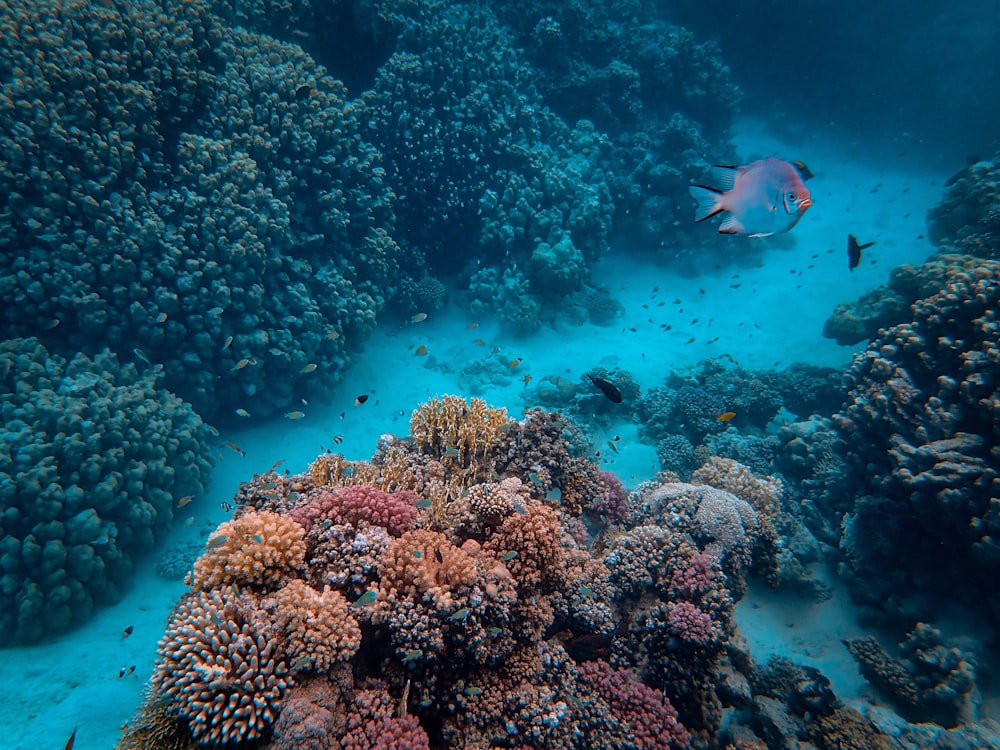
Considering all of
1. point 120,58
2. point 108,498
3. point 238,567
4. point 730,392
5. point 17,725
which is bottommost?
point 17,725

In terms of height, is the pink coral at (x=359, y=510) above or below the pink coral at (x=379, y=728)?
above

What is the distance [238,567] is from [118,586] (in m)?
6.60

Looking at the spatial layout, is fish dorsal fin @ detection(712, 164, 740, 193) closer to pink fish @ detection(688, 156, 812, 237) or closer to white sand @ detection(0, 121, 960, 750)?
pink fish @ detection(688, 156, 812, 237)

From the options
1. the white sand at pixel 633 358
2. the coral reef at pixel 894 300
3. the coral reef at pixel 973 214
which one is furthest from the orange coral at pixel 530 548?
the coral reef at pixel 973 214

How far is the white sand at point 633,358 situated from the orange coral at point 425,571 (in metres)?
5.07

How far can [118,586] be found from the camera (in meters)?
7.66

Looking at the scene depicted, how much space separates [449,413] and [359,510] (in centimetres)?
196

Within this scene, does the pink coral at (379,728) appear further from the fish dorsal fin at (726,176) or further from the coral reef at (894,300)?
the coral reef at (894,300)

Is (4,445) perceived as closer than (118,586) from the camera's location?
Yes

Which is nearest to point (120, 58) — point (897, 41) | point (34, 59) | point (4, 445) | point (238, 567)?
point (34, 59)

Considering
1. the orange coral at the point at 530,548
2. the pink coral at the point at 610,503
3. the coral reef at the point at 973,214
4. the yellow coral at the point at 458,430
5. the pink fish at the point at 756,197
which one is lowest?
the orange coral at the point at 530,548

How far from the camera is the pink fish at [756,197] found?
3.27m

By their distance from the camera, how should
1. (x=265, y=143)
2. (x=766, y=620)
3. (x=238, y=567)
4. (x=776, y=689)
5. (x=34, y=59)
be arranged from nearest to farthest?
(x=238, y=567) → (x=776, y=689) → (x=766, y=620) → (x=34, y=59) → (x=265, y=143)

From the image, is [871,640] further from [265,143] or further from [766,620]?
[265,143]
